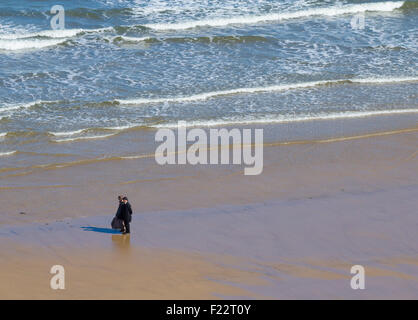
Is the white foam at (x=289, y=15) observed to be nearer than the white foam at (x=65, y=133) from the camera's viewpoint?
No

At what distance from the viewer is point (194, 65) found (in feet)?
70.9

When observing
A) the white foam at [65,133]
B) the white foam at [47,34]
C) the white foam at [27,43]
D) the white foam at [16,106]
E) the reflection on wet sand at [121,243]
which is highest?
the white foam at [47,34]

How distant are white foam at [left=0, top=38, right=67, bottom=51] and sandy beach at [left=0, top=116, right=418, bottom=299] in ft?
25.8

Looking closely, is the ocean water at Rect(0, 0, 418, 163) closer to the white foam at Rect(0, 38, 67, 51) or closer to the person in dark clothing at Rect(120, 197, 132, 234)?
the white foam at Rect(0, 38, 67, 51)

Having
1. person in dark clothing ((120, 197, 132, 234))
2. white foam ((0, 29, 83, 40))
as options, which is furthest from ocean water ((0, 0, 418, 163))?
person in dark clothing ((120, 197, 132, 234))

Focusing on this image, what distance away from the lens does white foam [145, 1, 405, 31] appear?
82.1 feet

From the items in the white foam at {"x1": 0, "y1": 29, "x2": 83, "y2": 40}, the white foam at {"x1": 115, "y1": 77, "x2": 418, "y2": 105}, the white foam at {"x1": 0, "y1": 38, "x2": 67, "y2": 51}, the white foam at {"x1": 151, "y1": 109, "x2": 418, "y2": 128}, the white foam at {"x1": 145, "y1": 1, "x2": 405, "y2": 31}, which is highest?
the white foam at {"x1": 145, "y1": 1, "x2": 405, "y2": 31}

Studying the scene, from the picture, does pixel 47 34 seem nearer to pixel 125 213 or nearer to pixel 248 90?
pixel 248 90

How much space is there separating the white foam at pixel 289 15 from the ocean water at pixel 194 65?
0.04 metres

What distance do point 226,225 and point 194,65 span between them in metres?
9.85

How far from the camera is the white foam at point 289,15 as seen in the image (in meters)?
25.0

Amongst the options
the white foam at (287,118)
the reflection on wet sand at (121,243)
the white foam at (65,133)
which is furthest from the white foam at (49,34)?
the reflection on wet sand at (121,243)

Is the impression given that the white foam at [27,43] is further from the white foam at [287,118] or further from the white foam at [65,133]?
the white foam at [287,118]

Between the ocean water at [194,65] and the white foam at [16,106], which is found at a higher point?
the ocean water at [194,65]
